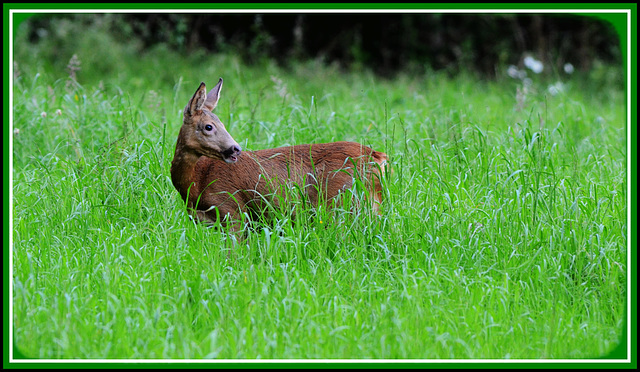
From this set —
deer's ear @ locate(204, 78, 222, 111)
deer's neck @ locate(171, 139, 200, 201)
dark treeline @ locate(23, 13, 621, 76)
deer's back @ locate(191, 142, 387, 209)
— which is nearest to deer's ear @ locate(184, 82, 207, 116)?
deer's ear @ locate(204, 78, 222, 111)

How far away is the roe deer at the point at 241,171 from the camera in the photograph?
4.68 metres

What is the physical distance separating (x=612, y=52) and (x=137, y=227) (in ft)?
38.1

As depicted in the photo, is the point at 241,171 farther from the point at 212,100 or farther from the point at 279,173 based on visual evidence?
the point at 212,100

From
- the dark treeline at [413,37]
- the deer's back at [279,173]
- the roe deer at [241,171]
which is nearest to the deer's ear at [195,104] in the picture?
the roe deer at [241,171]

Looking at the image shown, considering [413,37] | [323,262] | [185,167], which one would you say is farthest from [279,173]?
[413,37]

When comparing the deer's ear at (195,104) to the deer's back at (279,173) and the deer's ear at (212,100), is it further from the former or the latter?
the deer's back at (279,173)

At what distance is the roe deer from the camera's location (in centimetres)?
468

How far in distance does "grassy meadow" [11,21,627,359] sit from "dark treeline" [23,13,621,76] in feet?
22.3

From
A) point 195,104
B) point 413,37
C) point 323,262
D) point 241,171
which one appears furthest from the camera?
point 413,37

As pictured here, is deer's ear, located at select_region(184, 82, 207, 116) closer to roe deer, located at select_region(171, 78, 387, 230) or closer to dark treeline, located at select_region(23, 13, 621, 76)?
roe deer, located at select_region(171, 78, 387, 230)

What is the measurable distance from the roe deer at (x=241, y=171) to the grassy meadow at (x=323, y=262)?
195mm

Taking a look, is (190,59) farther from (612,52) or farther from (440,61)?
(612,52)

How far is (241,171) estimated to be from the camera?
4840 millimetres

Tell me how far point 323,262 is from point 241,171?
1044mm
